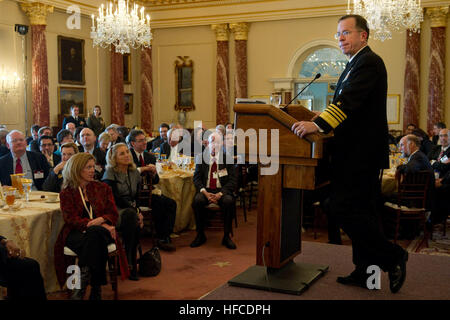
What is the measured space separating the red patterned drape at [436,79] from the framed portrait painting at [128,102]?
9.02 meters

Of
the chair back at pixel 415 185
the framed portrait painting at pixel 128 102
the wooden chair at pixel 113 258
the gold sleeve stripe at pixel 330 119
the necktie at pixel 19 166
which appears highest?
the framed portrait painting at pixel 128 102

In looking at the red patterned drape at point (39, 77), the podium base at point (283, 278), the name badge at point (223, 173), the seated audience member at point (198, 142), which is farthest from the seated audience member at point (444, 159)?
the red patterned drape at point (39, 77)

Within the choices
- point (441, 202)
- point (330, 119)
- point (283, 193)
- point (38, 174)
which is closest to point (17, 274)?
point (283, 193)

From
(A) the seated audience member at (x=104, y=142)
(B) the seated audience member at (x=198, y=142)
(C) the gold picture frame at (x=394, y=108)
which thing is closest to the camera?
(A) the seated audience member at (x=104, y=142)

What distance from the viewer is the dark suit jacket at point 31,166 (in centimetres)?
555

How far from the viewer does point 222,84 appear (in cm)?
1522

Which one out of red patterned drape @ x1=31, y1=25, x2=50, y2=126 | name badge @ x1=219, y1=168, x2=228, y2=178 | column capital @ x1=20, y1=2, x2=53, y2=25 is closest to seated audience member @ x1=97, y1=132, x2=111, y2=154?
name badge @ x1=219, y1=168, x2=228, y2=178

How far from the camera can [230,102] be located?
15430 mm

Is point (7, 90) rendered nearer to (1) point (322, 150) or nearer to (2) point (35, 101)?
(2) point (35, 101)

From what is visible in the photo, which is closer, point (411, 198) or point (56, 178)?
point (56, 178)

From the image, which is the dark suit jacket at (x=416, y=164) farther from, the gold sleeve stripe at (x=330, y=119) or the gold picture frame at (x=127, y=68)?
the gold picture frame at (x=127, y=68)

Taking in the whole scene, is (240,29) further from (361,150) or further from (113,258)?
(361,150)

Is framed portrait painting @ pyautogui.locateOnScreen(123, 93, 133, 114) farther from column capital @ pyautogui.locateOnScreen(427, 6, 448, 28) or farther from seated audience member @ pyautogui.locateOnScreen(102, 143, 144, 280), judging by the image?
seated audience member @ pyautogui.locateOnScreen(102, 143, 144, 280)

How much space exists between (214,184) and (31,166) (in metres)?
2.32
